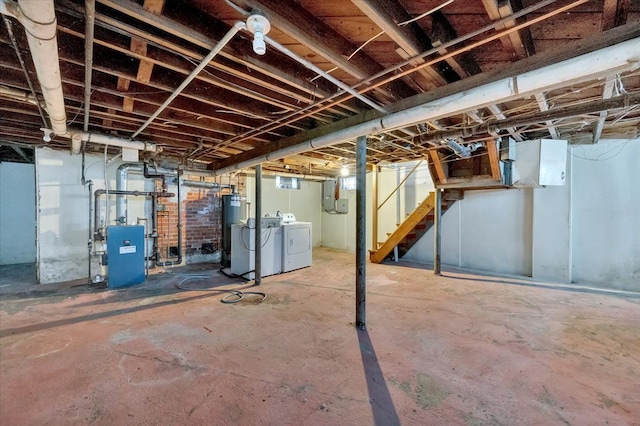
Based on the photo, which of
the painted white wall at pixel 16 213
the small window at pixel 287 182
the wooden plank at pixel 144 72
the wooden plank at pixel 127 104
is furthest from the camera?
the small window at pixel 287 182

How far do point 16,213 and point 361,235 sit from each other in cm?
732

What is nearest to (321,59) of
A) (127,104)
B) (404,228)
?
(127,104)

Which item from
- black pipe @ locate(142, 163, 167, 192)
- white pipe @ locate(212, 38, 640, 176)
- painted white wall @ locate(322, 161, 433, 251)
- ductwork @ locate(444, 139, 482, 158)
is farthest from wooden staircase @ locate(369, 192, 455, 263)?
black pipe @ locate(142, 163, 167, 192)

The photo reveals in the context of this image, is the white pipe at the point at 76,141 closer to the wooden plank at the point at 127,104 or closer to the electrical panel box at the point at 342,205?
the wooden plank at the point at 127,104

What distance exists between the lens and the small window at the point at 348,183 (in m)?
7.45

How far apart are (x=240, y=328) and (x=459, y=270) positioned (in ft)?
14.0

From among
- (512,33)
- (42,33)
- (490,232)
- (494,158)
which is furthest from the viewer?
(490,232)

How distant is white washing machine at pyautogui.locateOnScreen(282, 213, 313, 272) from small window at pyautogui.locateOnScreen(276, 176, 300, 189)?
2122mm

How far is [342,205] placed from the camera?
25.0 feet

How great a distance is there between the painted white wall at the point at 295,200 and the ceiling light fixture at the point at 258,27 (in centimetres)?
535

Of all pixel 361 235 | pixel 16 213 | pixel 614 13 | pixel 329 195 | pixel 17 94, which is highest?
pixel 614 13

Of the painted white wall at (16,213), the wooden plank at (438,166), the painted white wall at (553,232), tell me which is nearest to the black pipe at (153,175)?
the painted white wall at (16,213)

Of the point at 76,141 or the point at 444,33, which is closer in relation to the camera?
the point at 444,33

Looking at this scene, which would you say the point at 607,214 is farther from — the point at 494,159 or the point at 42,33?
the point at 42,33
